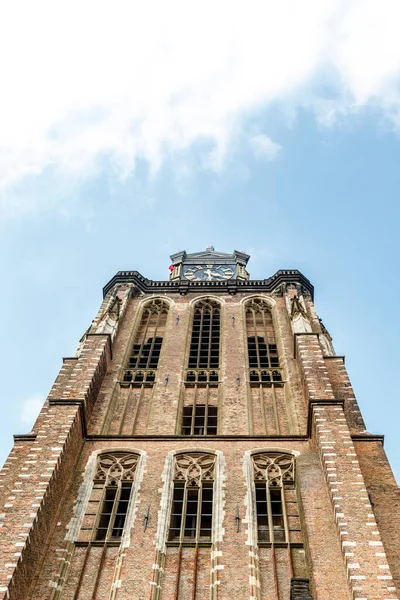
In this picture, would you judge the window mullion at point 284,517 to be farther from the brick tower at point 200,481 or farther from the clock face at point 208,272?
the clock face at point 208,272

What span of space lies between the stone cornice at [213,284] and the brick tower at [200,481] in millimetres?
6900

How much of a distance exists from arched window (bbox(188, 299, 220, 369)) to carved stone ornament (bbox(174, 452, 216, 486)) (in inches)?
298

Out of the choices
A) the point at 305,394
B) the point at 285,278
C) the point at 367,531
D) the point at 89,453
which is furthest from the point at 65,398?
the point at 285,278

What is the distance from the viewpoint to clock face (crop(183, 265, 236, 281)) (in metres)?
46.8

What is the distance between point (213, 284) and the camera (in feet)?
131

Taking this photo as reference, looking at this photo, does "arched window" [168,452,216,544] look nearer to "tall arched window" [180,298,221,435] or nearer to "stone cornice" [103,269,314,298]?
"tall arched window" [180,298,221,435]

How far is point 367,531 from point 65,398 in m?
12.5

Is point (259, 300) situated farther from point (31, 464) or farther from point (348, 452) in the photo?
point (31, 464)

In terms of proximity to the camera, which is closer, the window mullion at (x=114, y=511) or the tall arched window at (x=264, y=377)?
the window mullion at (x=114, y=511)

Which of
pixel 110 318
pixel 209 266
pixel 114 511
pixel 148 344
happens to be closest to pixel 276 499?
pixel 114 511

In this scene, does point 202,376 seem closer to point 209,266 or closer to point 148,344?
point 148,344

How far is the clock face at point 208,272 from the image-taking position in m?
46.8

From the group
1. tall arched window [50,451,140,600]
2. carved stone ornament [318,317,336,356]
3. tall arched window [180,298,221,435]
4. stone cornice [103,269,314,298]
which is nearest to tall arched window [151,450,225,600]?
tall arched window [50,451,140,600]

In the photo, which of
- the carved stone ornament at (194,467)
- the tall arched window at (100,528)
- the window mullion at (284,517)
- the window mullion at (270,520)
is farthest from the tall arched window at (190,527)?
the window mullion at (284,517)
